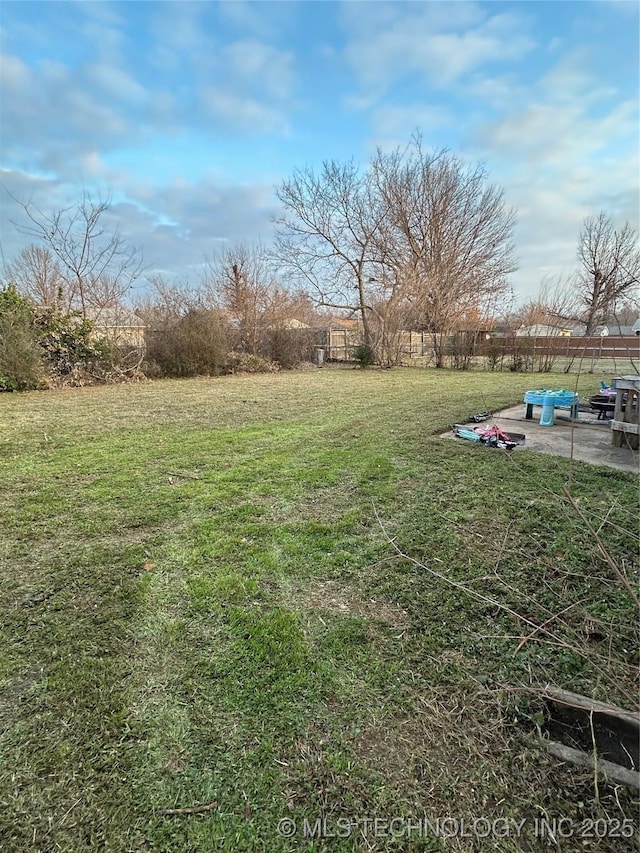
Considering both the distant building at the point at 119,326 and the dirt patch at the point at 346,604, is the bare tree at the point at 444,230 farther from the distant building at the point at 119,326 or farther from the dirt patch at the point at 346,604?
the dirt patch at the point at 346,604

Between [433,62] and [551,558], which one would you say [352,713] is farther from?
[433,62]

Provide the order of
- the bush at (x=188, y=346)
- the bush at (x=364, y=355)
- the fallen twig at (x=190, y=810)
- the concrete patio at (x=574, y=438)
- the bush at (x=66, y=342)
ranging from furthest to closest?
the bush at (x=364, y=355) → the bush at (x=188, y=346) → the bush at (x=66, y=342) → the concrete patio at (x=574, y=438) → the fallen twig at (x=190, y=810)

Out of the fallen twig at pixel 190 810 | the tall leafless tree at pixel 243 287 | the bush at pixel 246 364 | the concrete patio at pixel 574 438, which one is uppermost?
the tall leafless tree at pixel 243 287

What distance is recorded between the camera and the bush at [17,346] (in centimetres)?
805

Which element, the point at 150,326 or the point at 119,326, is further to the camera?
the point at 150,326

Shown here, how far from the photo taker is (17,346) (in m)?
8.10

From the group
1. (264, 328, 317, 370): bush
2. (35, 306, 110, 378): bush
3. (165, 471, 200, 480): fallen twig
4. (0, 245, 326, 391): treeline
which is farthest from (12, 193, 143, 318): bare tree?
(165, 471, 200, 480): fallen twig

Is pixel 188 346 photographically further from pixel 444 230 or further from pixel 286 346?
pixel 444 230

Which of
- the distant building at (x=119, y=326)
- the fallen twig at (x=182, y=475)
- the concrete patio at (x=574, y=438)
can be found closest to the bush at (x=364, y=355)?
the distant building at (x=119, y=326)

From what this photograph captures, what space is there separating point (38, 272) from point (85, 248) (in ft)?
6.76

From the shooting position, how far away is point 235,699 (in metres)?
1.31

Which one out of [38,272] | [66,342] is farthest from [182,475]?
[38,272]

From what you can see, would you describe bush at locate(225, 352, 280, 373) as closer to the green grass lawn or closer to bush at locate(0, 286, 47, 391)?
bush at locate(0, 286, 47, 391)

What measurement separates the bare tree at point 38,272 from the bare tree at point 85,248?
0.46 m
